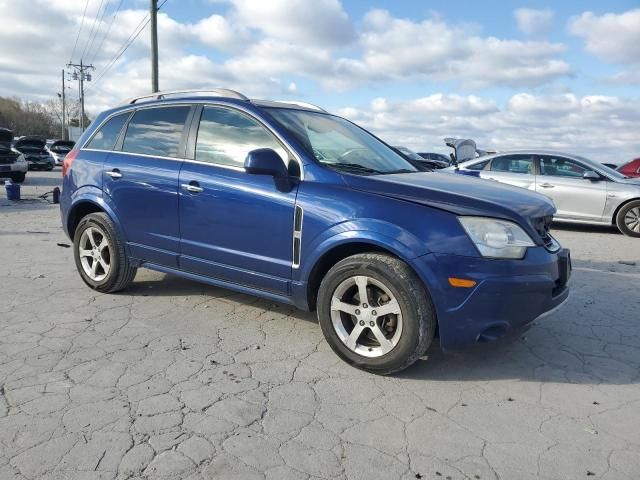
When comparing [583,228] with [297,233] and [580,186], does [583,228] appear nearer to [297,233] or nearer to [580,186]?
[580,186]

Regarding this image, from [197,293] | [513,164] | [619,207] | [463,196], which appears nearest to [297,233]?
[463,196]

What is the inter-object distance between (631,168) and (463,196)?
40.6ft

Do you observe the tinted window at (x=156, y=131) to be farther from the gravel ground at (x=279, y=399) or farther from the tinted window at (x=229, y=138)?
the gravel ground at (x=279, y=399)

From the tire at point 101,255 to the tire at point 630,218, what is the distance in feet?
28.7

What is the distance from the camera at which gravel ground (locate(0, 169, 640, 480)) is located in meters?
2.51

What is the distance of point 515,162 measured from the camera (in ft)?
34.6

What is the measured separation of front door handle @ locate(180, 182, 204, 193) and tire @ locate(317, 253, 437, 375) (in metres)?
1.32

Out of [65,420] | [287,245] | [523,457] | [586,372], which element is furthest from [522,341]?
[65,420]

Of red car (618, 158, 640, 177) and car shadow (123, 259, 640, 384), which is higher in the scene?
red car (618, 158, 640, 177)

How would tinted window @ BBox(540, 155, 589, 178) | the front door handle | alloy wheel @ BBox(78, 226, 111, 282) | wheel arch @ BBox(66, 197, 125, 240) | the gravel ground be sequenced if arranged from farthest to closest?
1. tinted window @ BBox(540, 155, 589, 178)
2. alloy wheel @ BBox(78, 226, 111, 282)
3. wheel arch @ BBox(66, 197, 125, 240)
4. the front door handle
5. the gravel ground

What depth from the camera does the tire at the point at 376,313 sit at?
3266 millimetres

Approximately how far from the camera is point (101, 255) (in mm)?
5070

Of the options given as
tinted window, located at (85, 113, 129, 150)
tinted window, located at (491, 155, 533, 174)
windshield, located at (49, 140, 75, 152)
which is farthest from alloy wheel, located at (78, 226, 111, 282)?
windshield, located at (49, 140, 75, 152)

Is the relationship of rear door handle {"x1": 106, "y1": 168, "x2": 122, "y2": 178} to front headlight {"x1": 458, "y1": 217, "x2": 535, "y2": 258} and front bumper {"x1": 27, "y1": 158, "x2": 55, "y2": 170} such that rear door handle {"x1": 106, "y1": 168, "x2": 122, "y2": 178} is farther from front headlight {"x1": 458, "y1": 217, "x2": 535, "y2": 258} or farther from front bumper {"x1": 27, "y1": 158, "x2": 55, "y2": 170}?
front bumper {"x1": 27, "y1": 158, "x2": 55, "y2": 170}
